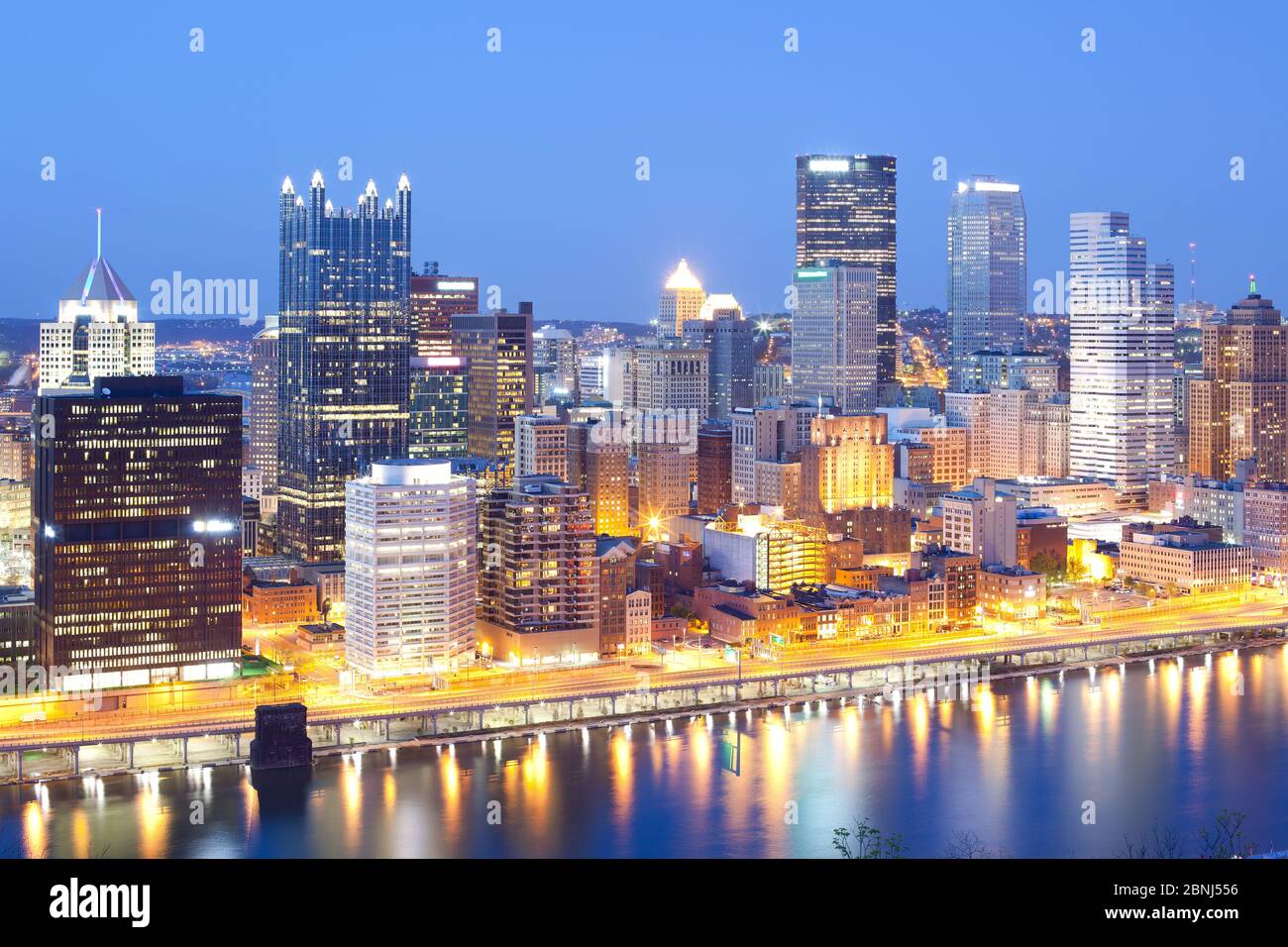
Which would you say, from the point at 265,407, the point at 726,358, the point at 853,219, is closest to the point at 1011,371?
the point at 726,358

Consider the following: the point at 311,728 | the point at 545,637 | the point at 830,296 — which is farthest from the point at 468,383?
the point at 311,728

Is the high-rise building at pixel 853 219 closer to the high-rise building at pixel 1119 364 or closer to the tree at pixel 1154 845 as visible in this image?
the high-rise building at pixel 1119 364

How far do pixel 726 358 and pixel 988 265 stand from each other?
11089 mm

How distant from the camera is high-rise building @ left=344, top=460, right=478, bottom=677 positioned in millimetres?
18625

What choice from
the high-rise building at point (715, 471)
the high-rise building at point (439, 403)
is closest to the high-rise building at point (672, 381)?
the high-rise building at point (439, 403)

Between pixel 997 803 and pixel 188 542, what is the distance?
894 centimetres

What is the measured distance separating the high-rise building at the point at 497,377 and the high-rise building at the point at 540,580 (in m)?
12.1

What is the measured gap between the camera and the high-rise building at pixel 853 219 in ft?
155

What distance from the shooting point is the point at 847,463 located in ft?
98.2

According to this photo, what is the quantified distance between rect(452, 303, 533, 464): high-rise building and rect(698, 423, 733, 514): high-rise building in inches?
148

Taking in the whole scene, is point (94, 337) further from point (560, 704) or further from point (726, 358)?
point (726, 358)

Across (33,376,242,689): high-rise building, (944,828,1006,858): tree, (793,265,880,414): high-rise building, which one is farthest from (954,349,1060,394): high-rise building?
(944,828,1006,858): tree
